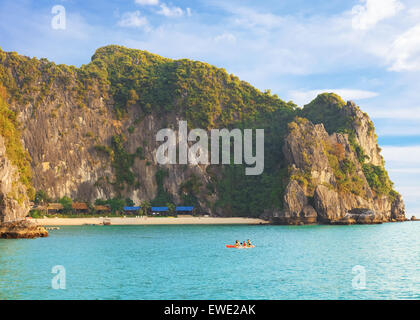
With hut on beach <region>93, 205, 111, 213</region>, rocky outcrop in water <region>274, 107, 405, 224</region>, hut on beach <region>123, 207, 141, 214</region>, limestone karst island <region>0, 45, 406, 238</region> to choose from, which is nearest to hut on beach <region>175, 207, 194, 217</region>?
limestone karst island <region>0, 45, 406, 238</region>

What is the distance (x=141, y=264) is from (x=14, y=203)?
34856 millimetres

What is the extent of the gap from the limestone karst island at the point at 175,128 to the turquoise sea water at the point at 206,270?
44.5 metres

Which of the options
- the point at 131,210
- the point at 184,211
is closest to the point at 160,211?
the point at 184,211

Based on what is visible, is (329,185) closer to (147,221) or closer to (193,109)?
(147,221)

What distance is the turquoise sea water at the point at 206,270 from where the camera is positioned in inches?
961

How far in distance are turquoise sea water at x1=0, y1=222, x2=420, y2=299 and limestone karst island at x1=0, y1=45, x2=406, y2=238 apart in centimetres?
4451

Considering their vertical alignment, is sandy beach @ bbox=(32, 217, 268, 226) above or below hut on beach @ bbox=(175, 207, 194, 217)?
below

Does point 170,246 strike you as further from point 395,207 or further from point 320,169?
point 395,207

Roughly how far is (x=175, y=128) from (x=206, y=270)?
288 feet

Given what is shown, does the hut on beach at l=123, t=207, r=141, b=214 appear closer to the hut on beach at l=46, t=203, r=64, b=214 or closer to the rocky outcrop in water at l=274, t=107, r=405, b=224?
the hut on beach at l=46, t=203, r=64, b=214

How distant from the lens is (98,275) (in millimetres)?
29531

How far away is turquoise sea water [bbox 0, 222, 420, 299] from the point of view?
80.1ft

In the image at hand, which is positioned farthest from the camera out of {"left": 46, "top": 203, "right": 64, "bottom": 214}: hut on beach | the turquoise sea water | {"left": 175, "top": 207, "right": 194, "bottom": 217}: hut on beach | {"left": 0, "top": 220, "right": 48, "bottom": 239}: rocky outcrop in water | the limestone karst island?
{"left": 175, "top": 207, "right": 194, "bottom": 217}: hut on beach
